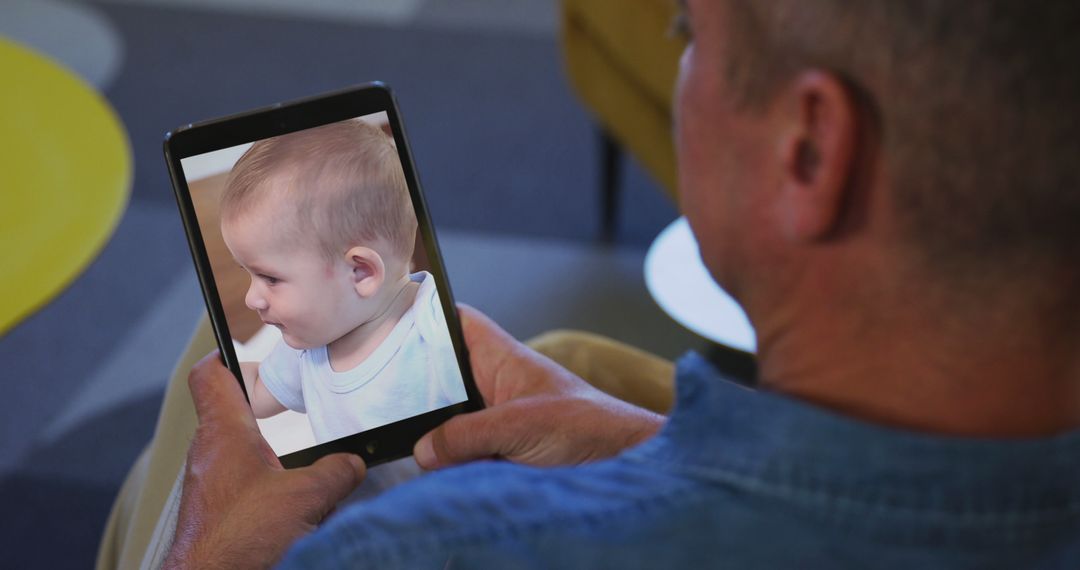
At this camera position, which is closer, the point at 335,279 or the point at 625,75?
the point at 335,279

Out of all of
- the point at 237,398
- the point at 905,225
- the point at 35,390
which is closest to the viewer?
the point at 905,225

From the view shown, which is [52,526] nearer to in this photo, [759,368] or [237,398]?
[237,398]

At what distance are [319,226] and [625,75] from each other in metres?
1.09

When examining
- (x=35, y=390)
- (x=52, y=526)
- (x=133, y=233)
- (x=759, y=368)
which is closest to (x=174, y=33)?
(x=133, y=233)

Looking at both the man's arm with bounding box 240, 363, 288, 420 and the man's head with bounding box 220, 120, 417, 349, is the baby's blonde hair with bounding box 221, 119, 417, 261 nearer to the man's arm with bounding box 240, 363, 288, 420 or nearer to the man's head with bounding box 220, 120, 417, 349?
the man's head with bounding box 220, 120, 417, 349

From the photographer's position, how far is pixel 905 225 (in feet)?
1.33

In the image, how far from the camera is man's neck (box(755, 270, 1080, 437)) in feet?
1.36

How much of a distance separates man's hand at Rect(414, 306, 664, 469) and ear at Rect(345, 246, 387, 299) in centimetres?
11

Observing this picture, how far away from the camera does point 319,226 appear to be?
0.81 metres

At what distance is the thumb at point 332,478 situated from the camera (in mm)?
765

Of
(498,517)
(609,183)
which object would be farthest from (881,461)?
(609,183)

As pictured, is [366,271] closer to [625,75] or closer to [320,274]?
[320,274]

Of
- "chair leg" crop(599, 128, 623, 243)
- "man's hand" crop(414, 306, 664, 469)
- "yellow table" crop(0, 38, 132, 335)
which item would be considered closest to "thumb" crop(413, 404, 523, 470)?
"man's hand" crop(414, 306, 664, 469)

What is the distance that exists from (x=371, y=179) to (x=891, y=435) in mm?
487
